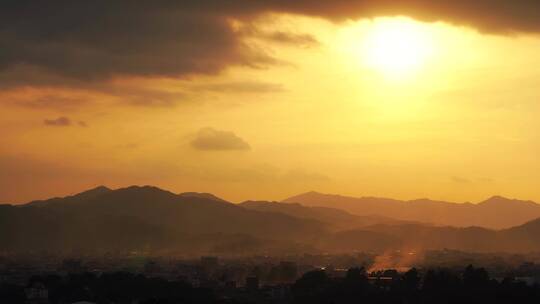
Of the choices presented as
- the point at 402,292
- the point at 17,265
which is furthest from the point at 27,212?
the point at 402,292

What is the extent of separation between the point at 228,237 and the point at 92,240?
92.5 feet

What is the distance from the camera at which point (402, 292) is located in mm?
61531

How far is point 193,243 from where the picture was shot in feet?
636

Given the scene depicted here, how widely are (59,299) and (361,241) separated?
13362 cm

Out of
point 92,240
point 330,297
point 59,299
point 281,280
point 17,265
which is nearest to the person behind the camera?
point 330,297

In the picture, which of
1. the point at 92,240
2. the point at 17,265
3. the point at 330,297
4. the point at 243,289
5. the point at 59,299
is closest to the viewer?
the point at 330,297

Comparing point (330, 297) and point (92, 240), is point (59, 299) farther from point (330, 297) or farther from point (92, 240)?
point (92, 240)

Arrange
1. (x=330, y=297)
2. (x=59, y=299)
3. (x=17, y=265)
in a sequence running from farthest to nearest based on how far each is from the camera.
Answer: (x=17, y=265)
(x=59, y=299)
(x=330, y=297)

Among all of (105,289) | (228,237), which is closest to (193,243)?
(228,237)

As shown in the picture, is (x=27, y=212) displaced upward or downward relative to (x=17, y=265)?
upward

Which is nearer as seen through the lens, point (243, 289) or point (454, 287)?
point (454, 287)

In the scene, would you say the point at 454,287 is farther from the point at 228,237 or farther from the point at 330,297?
the point at 228,237

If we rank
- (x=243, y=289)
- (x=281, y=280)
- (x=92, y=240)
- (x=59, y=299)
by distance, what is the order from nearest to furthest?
(x=59, y=299)
(x=243, y=289)
(x=281, y=280)
(x=92, y=240)

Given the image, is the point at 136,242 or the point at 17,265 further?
A: the point at 136,242
